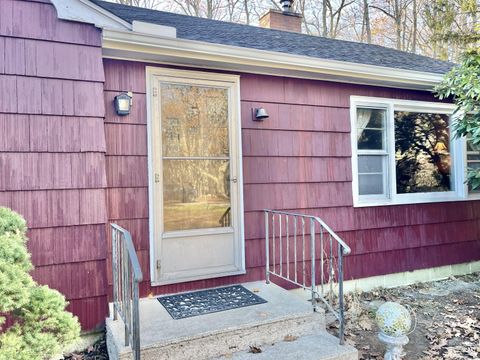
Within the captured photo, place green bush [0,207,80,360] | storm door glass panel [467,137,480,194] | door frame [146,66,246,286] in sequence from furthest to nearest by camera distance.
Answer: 1. storm door glass panel [467,137,480,194]
2. door frame [146,66,246,286]
3. green bush [0,207,80,360]

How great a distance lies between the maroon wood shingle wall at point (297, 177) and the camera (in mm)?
3240

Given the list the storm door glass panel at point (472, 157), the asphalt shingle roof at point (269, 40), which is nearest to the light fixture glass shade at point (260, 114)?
the asphalt shingle roof at point (269, 40)

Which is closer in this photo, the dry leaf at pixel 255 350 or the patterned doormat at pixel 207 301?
the dry leaf at pixel 255 350

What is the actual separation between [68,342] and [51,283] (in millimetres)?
824

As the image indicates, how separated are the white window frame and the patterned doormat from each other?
1.83 meters

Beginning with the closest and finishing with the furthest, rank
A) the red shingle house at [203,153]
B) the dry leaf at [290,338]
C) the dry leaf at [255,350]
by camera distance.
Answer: the dry leaf at [255,350] → the dry leaf at [290,338] → the red shingle house at [203,153]

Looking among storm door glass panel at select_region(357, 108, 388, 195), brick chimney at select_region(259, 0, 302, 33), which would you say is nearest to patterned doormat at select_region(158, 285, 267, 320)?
storm door glass panel at select_region(357, 108, 388, 195)

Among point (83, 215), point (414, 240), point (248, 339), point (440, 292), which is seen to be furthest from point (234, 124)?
point (440, 292)

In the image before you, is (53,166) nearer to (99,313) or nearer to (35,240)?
(35,240)

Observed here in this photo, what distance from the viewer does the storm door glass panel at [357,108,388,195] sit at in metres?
4.39

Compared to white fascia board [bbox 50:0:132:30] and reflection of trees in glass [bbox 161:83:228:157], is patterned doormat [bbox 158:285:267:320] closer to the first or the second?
reflection of trees in glass [bbox 161:83:228:157]

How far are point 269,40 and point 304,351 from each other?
3.94 metres

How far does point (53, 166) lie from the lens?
112 inches

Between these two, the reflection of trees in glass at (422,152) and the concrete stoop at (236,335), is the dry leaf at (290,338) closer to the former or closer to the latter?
the concrete stoop at (236,335)
